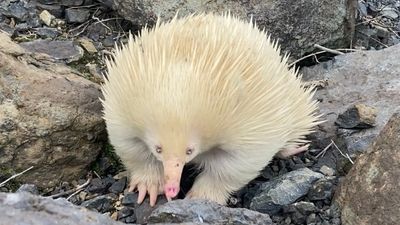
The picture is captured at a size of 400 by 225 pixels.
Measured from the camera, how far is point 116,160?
2.81 m

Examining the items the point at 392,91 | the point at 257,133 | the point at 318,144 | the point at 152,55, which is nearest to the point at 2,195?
the point at 152,55

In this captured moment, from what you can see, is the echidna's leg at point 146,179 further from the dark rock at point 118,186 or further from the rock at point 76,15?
the rock at point 76,15

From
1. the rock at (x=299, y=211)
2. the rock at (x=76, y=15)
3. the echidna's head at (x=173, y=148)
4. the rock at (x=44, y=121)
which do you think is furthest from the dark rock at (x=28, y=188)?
the rock at (x=76, y=15)

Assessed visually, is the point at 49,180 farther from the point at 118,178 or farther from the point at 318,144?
the point at 318,144

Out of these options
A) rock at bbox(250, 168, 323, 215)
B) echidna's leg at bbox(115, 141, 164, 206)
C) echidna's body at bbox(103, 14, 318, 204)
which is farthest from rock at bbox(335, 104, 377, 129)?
echidna's leg at bbox(115, 141, 164, 206)

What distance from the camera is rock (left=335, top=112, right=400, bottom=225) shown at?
2.21 meters

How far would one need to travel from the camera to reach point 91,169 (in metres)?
2.76

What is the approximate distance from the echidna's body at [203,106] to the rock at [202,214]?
0.08 meters

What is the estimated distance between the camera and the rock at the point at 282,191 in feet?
8.09

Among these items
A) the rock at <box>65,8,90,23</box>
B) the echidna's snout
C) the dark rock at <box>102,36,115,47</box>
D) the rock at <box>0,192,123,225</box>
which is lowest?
the dark rock at <box>102,36,115,47</box>

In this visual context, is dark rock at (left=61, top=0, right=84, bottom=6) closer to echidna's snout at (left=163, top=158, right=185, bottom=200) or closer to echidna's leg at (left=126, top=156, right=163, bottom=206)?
echidna's leg at (left=126, top=156, right=163, bottom=206)

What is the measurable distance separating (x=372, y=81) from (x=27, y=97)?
139cm

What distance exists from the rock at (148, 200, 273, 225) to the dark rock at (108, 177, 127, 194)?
473 millimetres

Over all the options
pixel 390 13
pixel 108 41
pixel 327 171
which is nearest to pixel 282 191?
pixel 327 171
